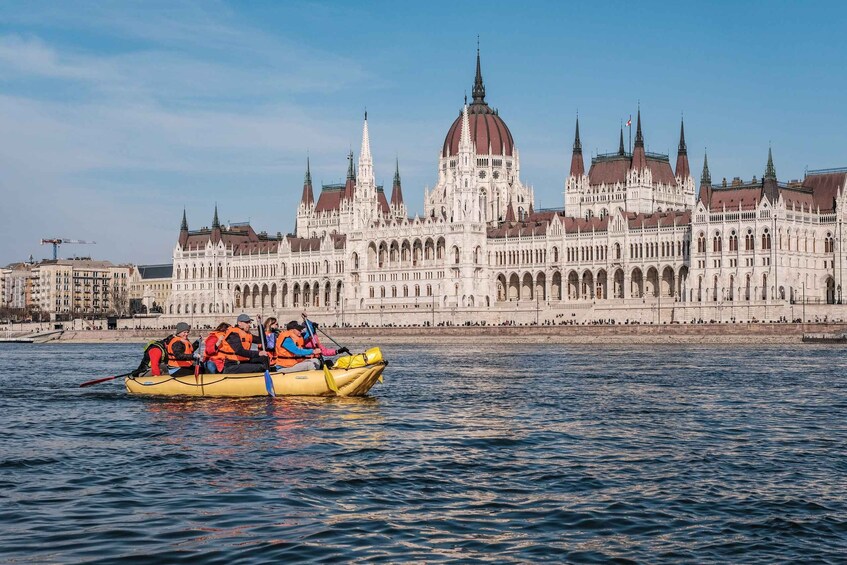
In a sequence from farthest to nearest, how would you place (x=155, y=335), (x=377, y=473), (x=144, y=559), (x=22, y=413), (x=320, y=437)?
(x=155, y=335) → (x=22, y=413) → (x=320, y=437) → (x=377, y=473) → (x=144, y=559)

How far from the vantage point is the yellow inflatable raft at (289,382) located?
38.8 metres

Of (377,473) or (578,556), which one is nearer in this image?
(578,556)

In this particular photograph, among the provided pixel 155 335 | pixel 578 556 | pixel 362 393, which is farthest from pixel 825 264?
pixel 578 556

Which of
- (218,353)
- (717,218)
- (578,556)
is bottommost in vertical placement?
(578,556)

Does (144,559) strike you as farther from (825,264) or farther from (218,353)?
(825,264)

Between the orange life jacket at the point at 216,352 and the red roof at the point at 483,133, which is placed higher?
the red roof at the point at 483,133

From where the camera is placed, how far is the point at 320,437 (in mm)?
30094

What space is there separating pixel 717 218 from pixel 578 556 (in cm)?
12050

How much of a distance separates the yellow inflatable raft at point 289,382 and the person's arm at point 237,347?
2.82 feet

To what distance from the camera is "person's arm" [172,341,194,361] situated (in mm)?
40344

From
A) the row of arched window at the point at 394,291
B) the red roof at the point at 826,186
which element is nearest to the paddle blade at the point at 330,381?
the red roof at the point at 826,186

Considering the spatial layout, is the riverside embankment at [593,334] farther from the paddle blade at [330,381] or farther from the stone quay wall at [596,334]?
the paddle blade at [330,381]

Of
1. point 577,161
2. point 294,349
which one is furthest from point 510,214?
point 294,349

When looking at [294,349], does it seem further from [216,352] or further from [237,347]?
[216,352]
